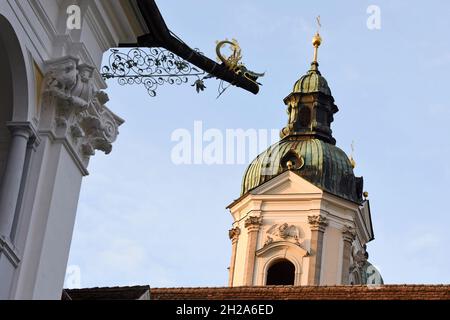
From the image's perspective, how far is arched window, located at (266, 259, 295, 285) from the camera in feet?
131

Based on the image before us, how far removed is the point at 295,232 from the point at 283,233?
37cm

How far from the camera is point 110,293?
2038 centimetres

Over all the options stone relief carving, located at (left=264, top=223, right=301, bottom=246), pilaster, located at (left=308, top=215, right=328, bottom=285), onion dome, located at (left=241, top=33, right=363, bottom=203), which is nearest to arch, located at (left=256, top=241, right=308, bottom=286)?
stone relief carving, located at (left=264, top=223, right=301, bottom=246)

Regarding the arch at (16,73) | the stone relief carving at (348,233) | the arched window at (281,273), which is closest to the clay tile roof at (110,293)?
the arch at (16,73)

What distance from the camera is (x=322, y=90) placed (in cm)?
4484

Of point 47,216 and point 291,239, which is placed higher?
point 291,239

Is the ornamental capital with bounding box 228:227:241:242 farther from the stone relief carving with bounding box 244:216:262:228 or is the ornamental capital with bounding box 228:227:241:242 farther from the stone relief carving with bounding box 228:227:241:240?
the stone relief carving with bounding box 244:216:262:228

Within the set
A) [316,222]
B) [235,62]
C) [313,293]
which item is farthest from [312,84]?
[235,62]

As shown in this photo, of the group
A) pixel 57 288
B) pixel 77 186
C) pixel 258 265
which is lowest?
pixel 57 288

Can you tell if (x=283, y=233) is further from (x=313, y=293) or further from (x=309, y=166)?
(x=313, y=293)

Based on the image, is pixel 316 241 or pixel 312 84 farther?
pixel 312 84

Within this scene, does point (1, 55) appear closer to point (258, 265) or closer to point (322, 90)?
point (258, 265)
